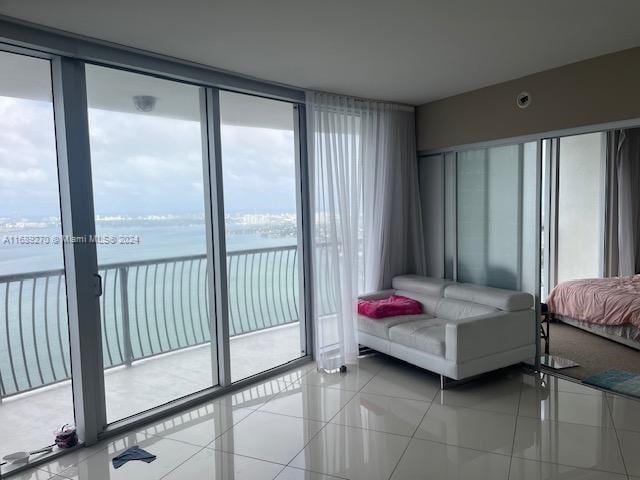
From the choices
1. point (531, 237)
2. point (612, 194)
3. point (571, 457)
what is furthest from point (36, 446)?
point (612, 194)

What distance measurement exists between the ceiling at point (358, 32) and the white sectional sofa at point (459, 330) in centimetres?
211

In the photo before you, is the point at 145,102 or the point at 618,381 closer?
the point at 618,381

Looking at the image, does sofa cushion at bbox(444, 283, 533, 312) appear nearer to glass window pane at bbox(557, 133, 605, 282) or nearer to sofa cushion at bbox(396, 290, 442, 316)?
sofa cushion at bbox(396, 290, 442, 316)

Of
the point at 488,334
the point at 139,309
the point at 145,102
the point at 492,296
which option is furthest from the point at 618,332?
the point at 145,102

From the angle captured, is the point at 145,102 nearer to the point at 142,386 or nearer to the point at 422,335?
the point at 142,386

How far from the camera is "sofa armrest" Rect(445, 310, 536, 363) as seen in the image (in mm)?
3650

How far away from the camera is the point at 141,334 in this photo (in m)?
4.77

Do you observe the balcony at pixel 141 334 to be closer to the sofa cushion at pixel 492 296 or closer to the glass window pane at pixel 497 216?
the sofa cushion at pixel 492 296

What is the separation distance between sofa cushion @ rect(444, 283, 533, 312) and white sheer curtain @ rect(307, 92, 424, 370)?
35.0 inches

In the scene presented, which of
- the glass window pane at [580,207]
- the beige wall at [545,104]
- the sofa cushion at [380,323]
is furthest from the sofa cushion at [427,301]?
the glass window pane at [580,207]

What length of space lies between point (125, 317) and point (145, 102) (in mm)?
2206

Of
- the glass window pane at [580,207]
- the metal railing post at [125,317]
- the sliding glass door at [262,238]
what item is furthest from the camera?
the glass window pane at [580,207]

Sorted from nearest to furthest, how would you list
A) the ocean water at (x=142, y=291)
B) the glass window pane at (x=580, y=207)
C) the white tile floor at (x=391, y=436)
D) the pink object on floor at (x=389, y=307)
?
the white tile floor at (x=391, y=436)
the ocean water at (x=142, y=291)
the pink object on floor at (x=389, y=307)
the glass window pane at (x=580, y=207)

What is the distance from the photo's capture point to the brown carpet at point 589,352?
4191 millimetres
